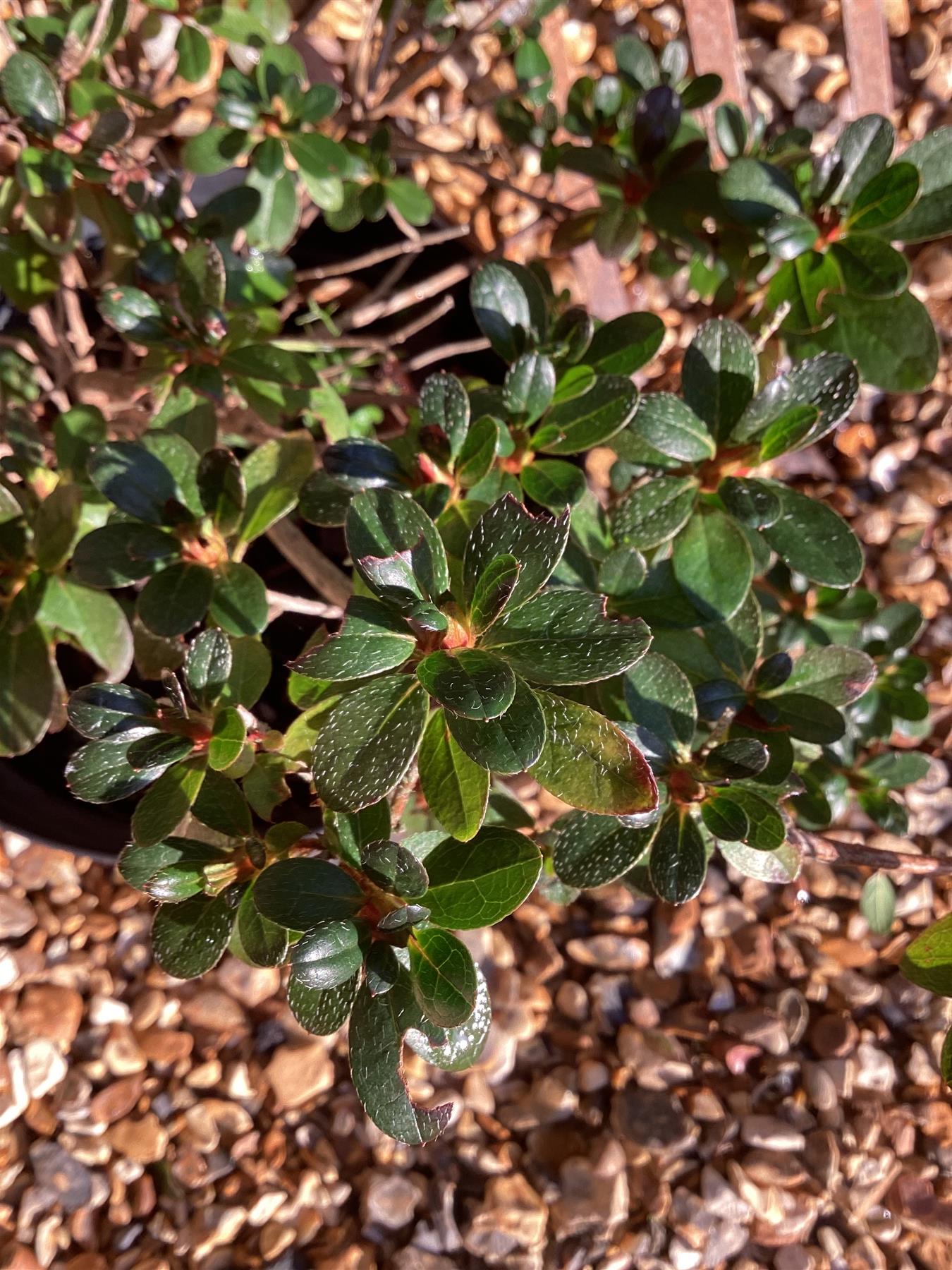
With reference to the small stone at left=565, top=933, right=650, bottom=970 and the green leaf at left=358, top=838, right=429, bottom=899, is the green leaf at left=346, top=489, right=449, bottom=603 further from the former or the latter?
the small stone at left=565, top=933, right=650, bottom=970

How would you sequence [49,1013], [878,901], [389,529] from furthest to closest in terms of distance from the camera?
[49,1013]
[878,901]
[389,529]

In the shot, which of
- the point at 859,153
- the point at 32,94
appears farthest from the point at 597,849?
the point at 32,94

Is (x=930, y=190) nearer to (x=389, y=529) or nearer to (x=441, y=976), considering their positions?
(x=389, y=529)

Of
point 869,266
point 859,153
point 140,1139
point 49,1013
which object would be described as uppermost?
point 859,153

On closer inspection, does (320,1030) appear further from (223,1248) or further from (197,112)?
(197,112)

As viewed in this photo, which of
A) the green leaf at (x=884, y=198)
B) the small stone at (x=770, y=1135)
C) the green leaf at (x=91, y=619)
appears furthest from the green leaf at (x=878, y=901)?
the green leaf at (x=91, y=619)

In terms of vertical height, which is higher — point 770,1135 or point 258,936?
point 258,936

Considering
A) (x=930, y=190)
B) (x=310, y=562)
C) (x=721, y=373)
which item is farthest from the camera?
(x=310, y=562)

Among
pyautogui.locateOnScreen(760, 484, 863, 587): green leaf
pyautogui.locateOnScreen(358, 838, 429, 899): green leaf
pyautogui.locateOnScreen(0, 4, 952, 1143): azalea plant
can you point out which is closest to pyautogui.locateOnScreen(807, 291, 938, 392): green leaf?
pyautogui.locateOnScreen(0, 4, 952, 1143): azalea plant
